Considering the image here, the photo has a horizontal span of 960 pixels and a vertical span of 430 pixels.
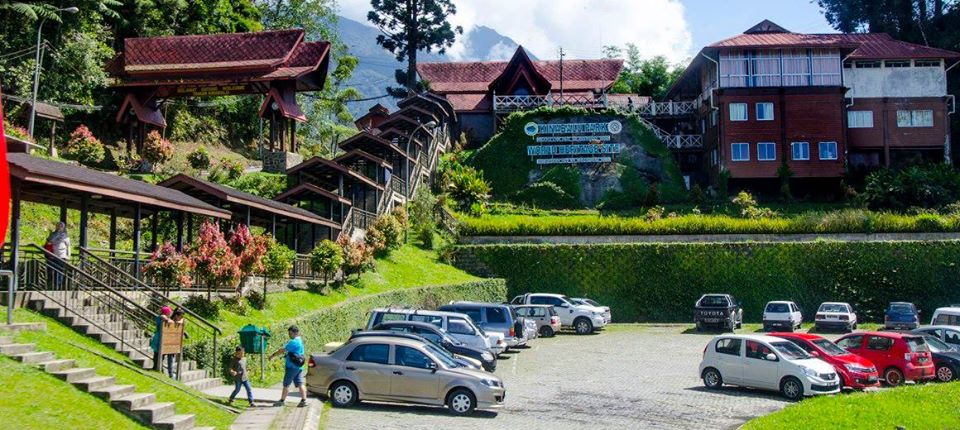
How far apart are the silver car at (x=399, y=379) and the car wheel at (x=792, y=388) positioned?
23.3 ft

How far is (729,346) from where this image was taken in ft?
69.8

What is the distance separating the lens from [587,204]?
185ft

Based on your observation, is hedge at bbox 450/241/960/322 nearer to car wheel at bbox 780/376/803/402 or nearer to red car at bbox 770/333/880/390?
red car at bbox 770/333/880/390

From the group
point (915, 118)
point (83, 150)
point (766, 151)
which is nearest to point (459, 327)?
point (83, 150)

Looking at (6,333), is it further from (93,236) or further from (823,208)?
(823,208)

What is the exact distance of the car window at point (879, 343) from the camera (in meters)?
23.0

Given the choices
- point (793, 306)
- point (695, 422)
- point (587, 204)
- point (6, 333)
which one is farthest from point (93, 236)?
point (587, 204)

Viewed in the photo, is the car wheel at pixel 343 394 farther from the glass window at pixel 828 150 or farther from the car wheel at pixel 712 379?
the glass window at pixel 828 150

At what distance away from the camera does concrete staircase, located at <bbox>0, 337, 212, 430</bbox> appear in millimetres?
13102

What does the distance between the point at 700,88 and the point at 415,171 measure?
24663mm

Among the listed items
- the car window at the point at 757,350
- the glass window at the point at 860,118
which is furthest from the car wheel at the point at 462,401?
the glass window at the point at 860,118

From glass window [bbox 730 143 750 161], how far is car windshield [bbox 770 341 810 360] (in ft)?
119

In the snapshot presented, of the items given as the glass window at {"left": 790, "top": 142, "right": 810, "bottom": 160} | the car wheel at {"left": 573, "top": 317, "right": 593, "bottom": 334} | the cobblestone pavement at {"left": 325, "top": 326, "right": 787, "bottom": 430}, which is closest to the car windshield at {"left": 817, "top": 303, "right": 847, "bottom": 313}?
the cobblestone pavement at {"left": 325, "top": 326, "right": 787, "bottom": 430}

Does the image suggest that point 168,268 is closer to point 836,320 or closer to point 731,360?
point 731,360
